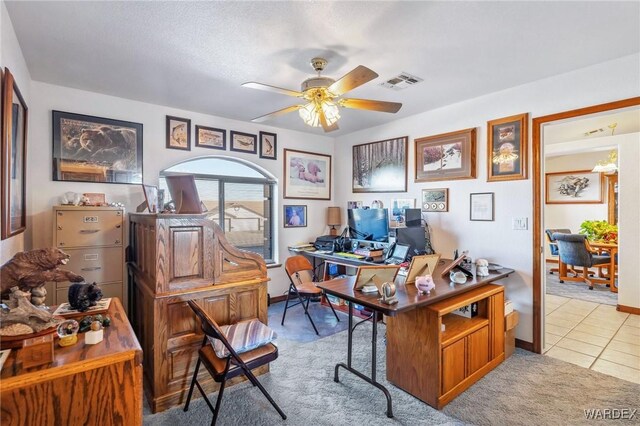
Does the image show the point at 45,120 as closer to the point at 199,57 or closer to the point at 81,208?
the point at 81,208

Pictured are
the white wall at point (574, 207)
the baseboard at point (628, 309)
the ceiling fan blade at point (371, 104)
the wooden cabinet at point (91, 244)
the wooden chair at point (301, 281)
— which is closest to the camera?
the ceiling fan blade at point (371, 104)

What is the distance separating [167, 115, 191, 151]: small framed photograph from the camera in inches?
147

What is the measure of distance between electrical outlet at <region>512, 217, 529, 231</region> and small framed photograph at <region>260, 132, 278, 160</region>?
3.19 metres

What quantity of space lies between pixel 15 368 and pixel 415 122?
→ 13.8 ft

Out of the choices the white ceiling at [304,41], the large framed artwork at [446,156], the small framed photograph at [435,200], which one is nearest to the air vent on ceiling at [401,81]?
the white ceiling at [304,41]

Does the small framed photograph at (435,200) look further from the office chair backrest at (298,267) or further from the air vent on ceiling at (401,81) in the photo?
the office chair backrest at (298,267)

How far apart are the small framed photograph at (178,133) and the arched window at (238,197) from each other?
22cm

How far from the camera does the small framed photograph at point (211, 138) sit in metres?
3.97

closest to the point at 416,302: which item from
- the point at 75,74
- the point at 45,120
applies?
the point at 75,74

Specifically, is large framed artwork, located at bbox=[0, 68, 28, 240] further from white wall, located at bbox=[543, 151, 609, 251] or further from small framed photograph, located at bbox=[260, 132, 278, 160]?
white wall, located at bbox=[543, 151, 609, 251]

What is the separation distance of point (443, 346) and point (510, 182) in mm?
2004

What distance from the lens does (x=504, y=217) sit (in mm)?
3283

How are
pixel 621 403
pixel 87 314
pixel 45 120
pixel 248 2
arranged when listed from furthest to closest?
pixel 45 120
pixel 621 403
pixel 248 2
pixel 87 314

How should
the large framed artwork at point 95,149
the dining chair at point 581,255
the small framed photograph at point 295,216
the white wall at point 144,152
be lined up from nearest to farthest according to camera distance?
the white wall at point 144,152 → the large framed artwork at point 95,149 → the small framed photograph at point 295,216 → the dining chair at point 581,255
